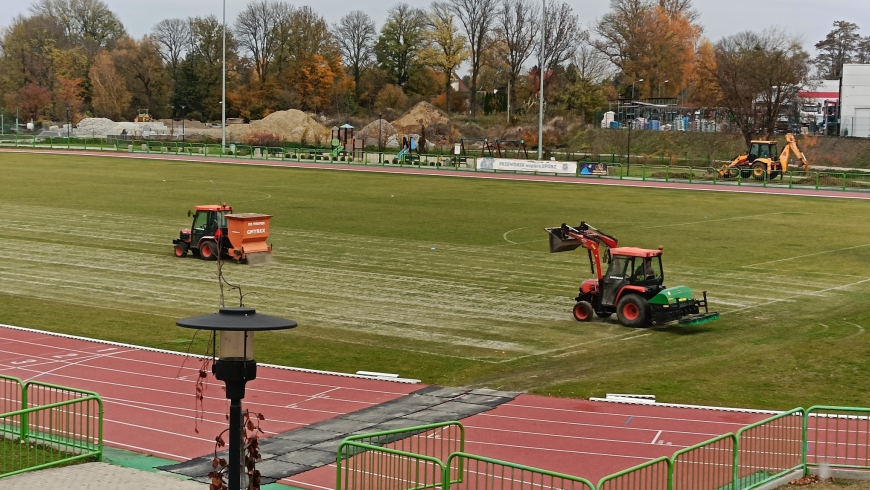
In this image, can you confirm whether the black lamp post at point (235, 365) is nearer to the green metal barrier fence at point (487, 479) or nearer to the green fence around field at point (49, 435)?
the green metal barrier fence at point (487, 479)

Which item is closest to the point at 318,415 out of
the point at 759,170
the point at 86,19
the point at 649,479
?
the point at 649,479

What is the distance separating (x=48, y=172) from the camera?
72.2 metres

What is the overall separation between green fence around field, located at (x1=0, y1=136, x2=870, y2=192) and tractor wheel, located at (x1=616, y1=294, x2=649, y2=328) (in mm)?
43298

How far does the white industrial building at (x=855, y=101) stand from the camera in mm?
95875

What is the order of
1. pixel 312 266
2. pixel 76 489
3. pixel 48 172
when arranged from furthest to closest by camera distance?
pixel 48 172 → pixel 312 266 → pixel 76 489

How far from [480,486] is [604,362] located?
871 centimetres

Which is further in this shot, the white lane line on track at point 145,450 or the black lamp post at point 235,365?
the white lane line on track at point 145,450

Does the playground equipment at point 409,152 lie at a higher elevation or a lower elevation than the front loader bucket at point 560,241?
higher

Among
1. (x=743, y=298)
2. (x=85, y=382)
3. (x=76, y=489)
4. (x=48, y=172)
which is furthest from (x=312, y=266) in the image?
(x=48, y=172)

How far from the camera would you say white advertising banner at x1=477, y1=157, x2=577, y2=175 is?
75062 millimetres

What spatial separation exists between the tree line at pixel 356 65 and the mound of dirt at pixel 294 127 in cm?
1512

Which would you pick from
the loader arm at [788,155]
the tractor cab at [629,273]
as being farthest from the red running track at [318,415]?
the loader arm at [788,155]

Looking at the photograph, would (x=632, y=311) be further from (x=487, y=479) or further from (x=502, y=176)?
(x=502, y=176)

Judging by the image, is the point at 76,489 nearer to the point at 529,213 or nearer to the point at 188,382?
the point at 188,382
